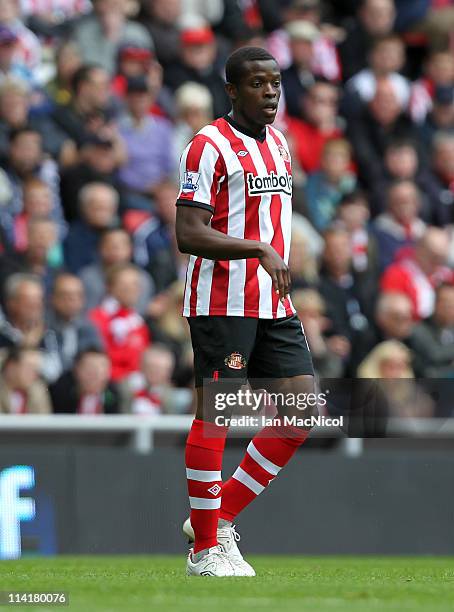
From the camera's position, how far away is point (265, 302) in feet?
21.1

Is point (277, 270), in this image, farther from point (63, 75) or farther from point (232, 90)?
point (63, 75)

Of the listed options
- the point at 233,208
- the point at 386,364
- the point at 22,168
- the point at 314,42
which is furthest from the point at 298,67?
the point at 233,208

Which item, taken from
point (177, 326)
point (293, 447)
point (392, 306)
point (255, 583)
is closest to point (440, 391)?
point (392, 306)

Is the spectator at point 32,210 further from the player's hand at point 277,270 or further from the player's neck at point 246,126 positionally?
the player's hand at point 277,270

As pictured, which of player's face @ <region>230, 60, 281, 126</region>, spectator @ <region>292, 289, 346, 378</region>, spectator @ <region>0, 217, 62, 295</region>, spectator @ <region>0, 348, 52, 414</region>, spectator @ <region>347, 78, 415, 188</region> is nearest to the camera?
player's face @ <region>230, 60, 281, 126</region>

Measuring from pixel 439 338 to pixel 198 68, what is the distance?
3313mm

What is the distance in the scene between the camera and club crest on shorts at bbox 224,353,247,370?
630 centimetres

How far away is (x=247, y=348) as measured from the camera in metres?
6.36

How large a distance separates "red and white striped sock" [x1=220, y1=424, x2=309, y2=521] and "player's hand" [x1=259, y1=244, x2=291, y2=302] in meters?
0.77

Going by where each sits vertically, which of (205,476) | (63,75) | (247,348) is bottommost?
(205,476)

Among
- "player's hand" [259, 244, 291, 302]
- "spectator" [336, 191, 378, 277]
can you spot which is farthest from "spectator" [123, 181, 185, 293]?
"player's hand" [259, 244, 291, 302]

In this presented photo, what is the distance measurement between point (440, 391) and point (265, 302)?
14.0 feet

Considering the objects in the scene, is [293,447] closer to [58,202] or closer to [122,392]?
[122,392]

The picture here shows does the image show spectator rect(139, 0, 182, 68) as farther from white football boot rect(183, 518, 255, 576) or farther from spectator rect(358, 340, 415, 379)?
white football boot rect(183, 518, 255, 576)
